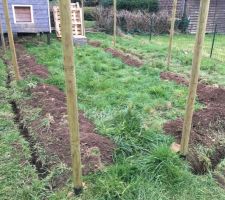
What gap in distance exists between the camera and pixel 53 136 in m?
3.72

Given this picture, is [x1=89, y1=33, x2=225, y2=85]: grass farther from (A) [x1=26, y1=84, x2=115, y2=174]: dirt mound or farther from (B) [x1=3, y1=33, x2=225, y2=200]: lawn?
(A) [x1=26, y1=84, x2=115, y2=174]: dirt mound

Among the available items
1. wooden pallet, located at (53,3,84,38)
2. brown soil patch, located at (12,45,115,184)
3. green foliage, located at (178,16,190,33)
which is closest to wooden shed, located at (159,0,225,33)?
green foliage, located at (178,16,190,33)

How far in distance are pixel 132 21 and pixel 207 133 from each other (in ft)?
38.3

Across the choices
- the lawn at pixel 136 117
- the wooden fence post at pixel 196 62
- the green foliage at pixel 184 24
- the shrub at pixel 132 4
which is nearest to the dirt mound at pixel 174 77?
the lawn at pixel 136 117

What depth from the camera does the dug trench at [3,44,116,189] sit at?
321 cm

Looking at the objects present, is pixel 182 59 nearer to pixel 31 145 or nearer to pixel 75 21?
pixel 31 145

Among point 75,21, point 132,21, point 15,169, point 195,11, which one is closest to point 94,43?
point 75,21

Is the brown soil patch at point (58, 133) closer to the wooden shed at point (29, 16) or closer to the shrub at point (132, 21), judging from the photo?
the wooden shed at point (29, 16)

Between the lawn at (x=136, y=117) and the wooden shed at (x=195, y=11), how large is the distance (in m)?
8.74

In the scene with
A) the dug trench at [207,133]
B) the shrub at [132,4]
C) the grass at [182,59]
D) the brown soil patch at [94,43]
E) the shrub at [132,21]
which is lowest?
the dug trench at [207,133]

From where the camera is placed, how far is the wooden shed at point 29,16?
1026 cm

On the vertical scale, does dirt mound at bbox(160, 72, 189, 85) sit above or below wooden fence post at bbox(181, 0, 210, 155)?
below

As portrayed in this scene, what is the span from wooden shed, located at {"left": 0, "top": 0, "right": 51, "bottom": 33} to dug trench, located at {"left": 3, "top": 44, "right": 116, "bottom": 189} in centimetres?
589

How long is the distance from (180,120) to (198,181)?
1.45m
